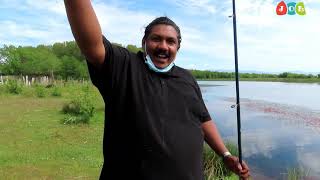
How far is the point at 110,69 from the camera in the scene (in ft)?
6.88

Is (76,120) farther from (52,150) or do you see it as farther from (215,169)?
(215,169)

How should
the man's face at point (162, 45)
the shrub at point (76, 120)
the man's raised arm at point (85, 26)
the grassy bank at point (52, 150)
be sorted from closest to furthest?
1. the man's raised arm at point (85, 26)
2. the man's face at point (162, 45)
3. the grassy bank at point (52, 150)
4. the shrub at point (76, 120)

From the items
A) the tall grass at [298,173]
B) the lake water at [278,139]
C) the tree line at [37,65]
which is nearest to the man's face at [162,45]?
the tall grass at [298,173]

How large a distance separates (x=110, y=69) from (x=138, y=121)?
299 mm

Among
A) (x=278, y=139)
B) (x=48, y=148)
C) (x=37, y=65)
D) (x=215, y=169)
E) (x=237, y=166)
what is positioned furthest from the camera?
(x=37, y=65)

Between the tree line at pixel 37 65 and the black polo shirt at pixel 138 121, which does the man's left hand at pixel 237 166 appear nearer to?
the black polo shirt at pixel 138 121

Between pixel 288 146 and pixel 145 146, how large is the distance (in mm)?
13590


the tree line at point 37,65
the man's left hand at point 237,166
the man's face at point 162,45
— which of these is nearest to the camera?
the man's face at point 162,45

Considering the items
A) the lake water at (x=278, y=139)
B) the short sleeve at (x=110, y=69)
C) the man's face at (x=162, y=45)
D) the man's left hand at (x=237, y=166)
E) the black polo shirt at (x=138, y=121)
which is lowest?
the lake water at (x=278, y=139)

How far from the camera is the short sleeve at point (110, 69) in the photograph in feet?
6.79

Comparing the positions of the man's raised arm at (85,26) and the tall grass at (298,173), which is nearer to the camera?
the man's raised arm at (85,26)

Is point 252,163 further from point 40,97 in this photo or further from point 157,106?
point 40,97

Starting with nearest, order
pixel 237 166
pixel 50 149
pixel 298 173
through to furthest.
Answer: pixel 237 166 < pixel 298 173 < pixel 50 149

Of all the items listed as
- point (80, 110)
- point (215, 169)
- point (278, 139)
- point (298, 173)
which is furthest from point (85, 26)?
point (80, 110)
